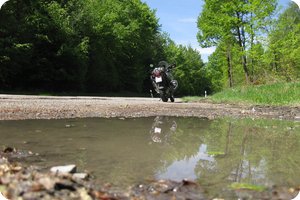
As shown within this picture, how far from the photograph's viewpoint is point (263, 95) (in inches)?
617

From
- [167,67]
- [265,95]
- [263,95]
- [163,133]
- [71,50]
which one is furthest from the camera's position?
[71,50]

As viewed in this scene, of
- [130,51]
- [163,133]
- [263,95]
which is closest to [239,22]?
[263,95]

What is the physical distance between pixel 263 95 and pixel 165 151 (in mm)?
11811

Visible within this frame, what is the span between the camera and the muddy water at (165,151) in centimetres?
339

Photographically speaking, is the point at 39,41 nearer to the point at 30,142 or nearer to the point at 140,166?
the point at 30,142

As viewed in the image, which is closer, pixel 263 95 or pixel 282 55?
pixel 263 95

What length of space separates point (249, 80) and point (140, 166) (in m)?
16.5

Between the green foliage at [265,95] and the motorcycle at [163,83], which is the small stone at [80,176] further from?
the motorcycle at [163,83]

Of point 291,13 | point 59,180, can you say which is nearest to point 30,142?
A: point 59,180

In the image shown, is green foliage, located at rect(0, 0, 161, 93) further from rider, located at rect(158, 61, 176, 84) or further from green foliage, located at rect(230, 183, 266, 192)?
green foliage, located at rect(230, 183, 266, 192)

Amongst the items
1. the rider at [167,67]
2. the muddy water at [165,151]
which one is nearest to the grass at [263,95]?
the rider at [167,67]

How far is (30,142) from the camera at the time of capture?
491cm

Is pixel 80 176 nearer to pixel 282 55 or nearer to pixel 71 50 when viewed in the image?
pixel 71 50

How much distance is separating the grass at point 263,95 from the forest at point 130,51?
1.76ft
